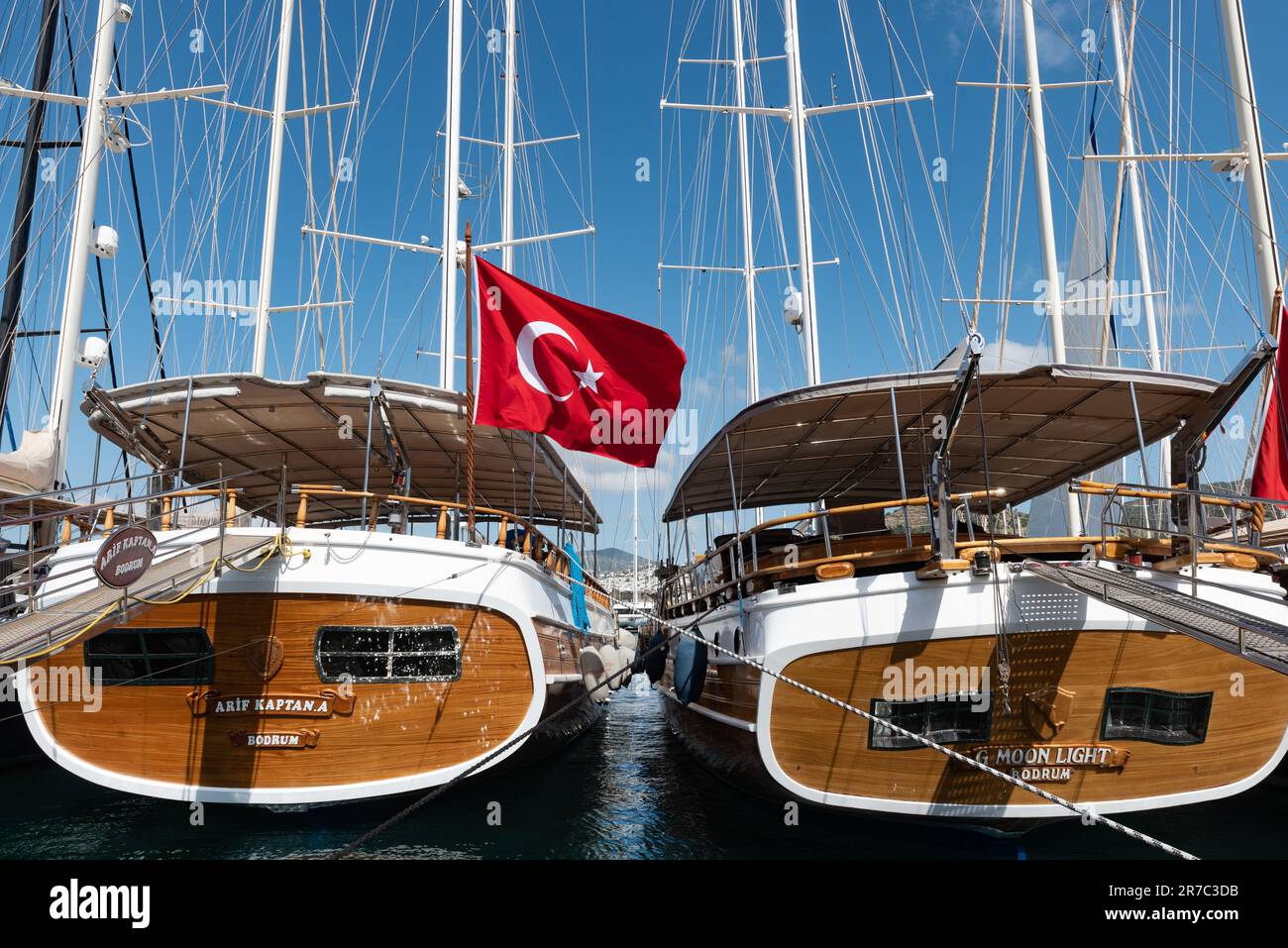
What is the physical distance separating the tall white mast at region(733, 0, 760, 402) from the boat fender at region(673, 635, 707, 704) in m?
12.9

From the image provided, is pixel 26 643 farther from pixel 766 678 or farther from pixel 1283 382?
pixel 1283 382

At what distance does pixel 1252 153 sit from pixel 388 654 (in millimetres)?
15061

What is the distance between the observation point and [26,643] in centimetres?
581

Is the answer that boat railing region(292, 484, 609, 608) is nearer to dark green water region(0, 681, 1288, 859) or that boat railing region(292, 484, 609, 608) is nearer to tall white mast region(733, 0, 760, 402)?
dark green water region(0, 681, 1288, 859)

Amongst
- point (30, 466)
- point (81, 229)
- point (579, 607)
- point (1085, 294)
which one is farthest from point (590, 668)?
point (1085, 294)

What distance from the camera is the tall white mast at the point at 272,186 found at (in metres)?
15.7

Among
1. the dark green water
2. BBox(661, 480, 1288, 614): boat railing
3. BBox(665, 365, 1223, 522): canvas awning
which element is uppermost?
BBox(665, 365, 1223, 522): canvas awning

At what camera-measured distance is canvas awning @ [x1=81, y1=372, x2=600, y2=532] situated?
938 centimetres

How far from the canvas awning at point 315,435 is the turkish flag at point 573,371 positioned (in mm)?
1601

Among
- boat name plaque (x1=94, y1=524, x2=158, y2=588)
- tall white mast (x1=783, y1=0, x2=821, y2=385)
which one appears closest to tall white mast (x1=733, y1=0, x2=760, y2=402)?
tall white mast (x1=783, y1=0, x2=821, y2=385)

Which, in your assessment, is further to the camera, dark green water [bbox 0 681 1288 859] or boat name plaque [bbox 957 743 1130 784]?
dark green water [bbox 0 681 1288 859]

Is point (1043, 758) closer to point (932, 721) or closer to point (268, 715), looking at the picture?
point (932, 721)
